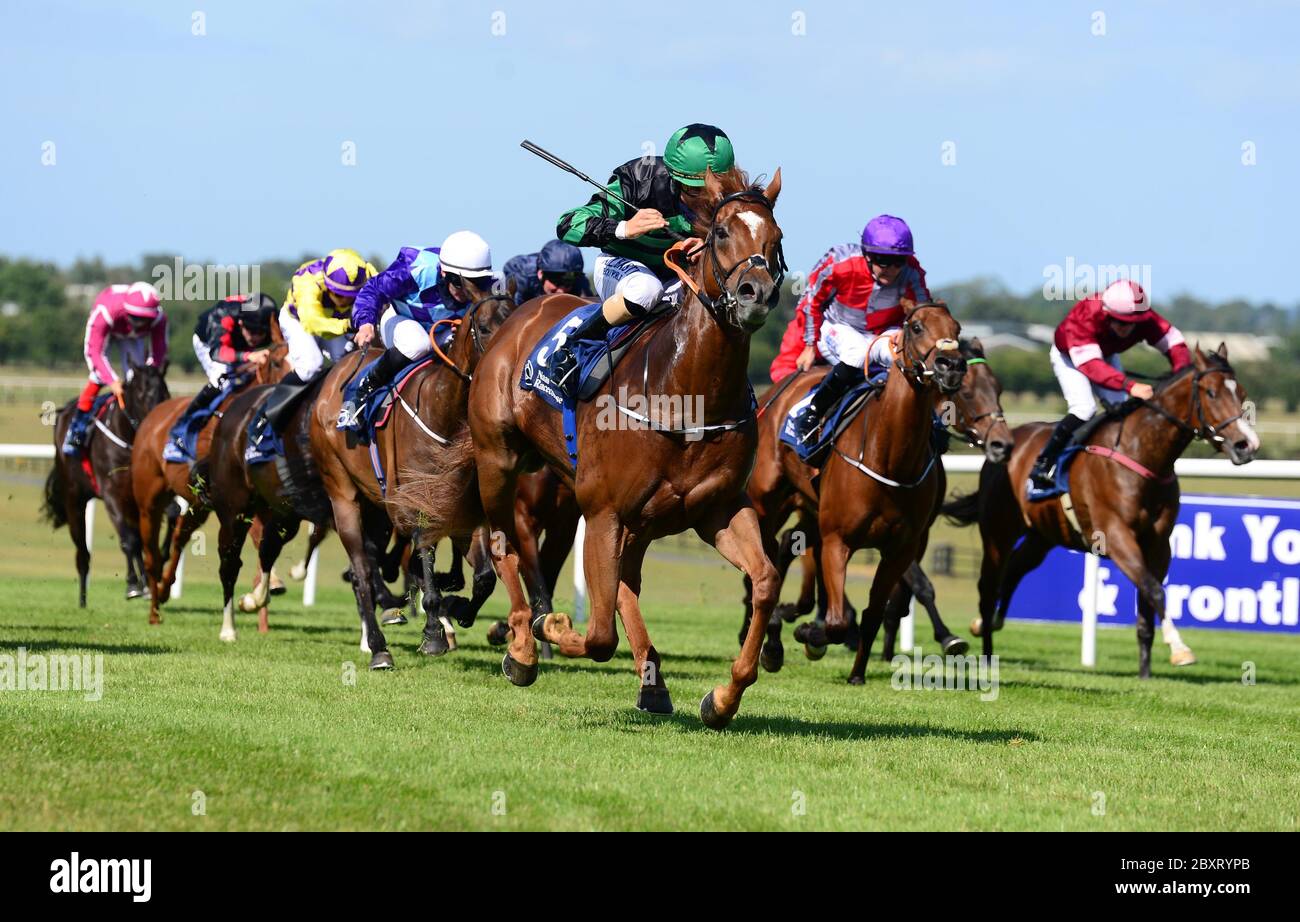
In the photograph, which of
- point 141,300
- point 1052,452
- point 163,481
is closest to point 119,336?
point 141,300

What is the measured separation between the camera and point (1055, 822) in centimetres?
551

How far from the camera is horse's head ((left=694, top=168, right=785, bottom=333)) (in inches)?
249

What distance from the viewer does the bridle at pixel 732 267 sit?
6.38 m

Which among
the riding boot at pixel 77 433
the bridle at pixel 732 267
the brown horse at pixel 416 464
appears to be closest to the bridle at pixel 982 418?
the brown horse at pixel 416 464

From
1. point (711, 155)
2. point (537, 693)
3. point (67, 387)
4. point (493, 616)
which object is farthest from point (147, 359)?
point (67, 387)

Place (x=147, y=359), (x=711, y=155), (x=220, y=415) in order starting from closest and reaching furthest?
(x=711, y=155) < (x=220, y=415) < (x=147, y=359)

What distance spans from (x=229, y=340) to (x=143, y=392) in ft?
2.98

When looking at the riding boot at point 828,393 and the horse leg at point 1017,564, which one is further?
the horse leg at point 1017,564

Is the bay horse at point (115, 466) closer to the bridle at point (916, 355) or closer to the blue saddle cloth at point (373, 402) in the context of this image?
the blue saddle cloth at point (373, 402)

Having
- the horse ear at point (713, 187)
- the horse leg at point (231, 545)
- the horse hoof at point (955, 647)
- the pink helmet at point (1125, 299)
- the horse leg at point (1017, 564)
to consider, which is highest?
the horse ear at point (713, 187)

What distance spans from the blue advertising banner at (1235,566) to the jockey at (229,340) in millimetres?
6806

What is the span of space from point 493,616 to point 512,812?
10245 millimetres

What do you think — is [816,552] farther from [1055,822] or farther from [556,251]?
[1055,822]

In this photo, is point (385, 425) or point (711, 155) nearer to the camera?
point (711, 155)
